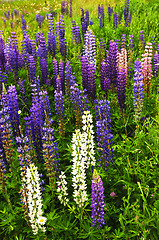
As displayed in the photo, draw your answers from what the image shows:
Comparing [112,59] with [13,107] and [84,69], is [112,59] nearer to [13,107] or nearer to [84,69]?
[84,69]

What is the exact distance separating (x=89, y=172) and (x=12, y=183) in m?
1.10

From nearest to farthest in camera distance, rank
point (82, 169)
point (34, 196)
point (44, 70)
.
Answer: point (34, 196) → point (82, 169) → point (44, 70)

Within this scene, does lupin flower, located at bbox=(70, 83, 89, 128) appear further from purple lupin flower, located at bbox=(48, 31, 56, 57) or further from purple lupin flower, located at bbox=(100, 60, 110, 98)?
purple lupin flower, located at bbox=(48, 31, 56, 57)

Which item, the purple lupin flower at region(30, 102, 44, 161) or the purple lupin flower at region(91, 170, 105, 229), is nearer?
the purple lupin flower at region(91, 170, 105, 229)

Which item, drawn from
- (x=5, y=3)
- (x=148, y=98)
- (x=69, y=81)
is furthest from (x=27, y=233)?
(x=5, y=3)

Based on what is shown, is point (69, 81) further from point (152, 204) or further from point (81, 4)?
point (81, 4)

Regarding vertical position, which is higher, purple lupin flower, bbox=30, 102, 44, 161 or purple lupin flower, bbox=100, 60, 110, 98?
purple lupin flower, bbox=100, 60, 110, 98

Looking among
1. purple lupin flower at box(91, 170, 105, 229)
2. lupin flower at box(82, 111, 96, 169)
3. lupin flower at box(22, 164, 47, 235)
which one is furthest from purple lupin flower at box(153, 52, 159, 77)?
lupin flower at box(22, 164, 47, 235)

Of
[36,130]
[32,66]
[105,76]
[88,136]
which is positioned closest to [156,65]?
[105,76]

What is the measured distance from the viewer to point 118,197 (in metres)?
3.04

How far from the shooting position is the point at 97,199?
238 centimetres

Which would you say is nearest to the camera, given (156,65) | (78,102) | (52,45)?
(78,102)

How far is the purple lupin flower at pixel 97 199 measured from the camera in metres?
2.30

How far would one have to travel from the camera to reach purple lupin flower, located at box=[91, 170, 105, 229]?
2.30 meters
